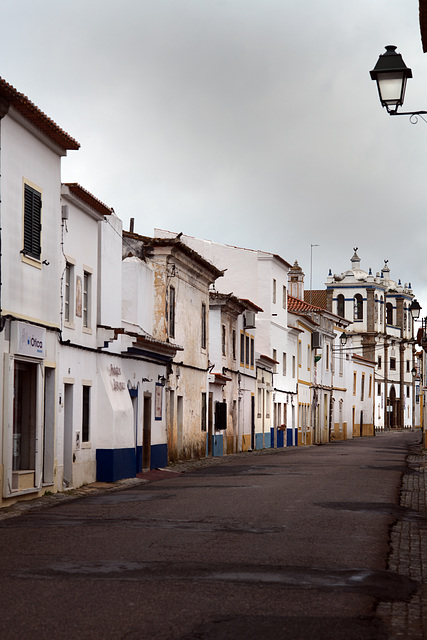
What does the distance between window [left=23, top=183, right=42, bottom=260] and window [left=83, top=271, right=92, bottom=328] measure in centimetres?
341

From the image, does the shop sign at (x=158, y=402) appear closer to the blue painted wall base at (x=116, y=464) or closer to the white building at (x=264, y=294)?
the blue painted wall base at (x=116, y=464)

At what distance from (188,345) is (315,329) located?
33.0 metres

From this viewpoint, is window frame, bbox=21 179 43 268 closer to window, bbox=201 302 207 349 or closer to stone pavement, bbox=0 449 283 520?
stone pavement, bbox=0 449 283 520

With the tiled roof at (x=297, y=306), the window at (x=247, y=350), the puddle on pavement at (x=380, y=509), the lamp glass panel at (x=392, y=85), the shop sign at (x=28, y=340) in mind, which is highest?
the tiled roof at (x=297, y=306)

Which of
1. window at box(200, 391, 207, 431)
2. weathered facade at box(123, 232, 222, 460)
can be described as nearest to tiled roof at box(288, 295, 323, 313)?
weathered facade at box(123, 232, 222, 460)

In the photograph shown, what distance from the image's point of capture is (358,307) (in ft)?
345

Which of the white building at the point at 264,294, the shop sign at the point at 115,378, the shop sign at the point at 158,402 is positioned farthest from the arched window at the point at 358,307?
the shop sign at the point at 115,378

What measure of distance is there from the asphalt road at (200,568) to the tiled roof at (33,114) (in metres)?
6.59

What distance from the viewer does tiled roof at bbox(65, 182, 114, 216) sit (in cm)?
1967

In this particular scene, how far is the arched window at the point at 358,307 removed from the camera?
4134 inches

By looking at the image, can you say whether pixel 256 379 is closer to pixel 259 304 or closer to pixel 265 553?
pixel 259 304

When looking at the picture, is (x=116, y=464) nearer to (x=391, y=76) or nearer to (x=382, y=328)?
(x=391, y=76)

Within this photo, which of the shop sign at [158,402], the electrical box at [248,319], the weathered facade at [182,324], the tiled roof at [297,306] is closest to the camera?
the shop sign at [158,402]

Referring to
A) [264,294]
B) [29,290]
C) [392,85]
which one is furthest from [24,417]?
[264,294]
